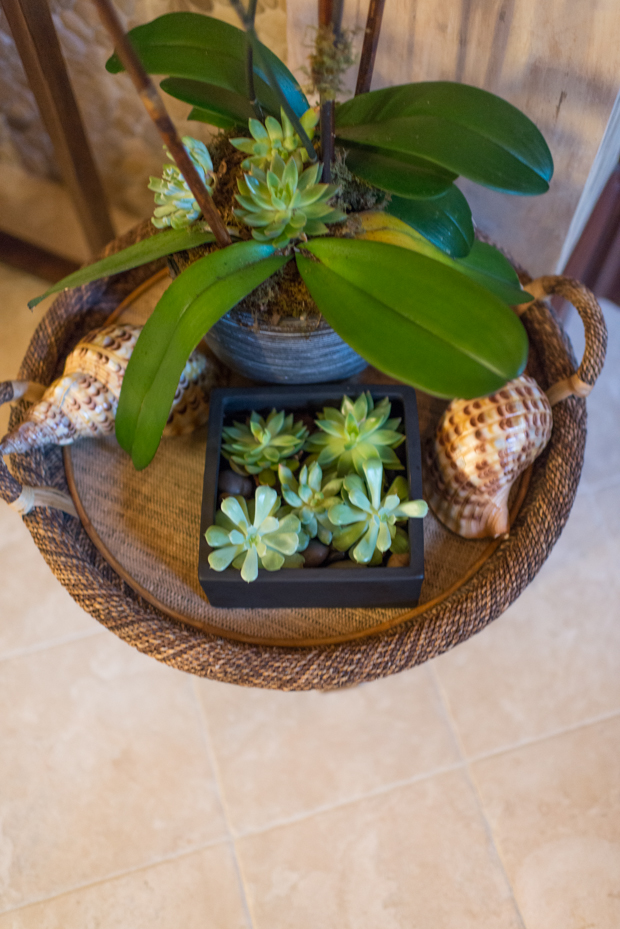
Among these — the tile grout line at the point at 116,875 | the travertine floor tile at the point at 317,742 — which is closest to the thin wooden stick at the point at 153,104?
the travertine floor tile at the point at 317,742

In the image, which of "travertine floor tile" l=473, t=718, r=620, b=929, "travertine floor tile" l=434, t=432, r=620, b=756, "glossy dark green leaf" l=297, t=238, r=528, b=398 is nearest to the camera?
"glossy dark green leaf" l=297, t=238, r=528, b=398

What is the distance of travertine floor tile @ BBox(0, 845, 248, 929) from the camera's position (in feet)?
3.31

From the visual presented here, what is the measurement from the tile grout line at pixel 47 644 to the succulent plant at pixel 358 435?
2.29 ft

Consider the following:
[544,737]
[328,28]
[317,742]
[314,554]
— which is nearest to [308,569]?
[314,554]

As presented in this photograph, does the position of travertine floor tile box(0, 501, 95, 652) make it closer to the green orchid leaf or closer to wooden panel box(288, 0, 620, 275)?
the green orchid leaf

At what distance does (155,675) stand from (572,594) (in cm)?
76

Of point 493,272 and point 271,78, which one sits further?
point 493,272

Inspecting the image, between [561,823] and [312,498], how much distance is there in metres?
0.76

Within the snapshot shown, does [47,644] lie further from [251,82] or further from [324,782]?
[251,82]

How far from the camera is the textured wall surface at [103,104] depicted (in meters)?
0.95

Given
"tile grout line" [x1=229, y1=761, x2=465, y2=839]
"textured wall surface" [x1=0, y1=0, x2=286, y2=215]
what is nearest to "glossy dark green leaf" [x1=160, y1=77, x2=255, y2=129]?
"textured wall surface" [x1=0, y1=0, x2=286, y2=215]

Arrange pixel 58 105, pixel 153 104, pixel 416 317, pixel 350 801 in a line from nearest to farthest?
pixel 153 104
pixel 416 317
pixel 58 105
pixel 350 801

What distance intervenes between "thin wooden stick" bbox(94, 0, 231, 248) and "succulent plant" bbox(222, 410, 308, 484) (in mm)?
197

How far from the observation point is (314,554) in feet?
2.24
